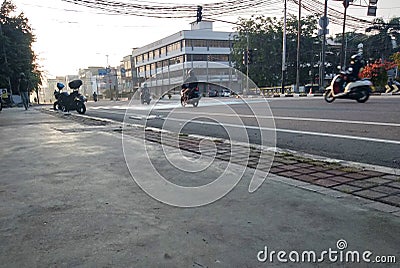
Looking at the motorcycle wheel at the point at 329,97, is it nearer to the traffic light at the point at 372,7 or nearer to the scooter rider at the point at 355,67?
the scooter rider at the point at 355,67

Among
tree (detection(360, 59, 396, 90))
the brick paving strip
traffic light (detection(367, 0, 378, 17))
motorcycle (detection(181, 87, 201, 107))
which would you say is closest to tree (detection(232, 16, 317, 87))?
tree (detection(360, 59, 396, 90))

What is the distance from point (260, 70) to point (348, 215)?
4218 cm

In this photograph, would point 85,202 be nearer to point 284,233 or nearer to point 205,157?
point 284,233

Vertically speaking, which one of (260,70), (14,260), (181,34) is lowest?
(14,260)

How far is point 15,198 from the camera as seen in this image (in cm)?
291

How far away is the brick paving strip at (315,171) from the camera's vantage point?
2.89 m

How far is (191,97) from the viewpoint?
49.2ft

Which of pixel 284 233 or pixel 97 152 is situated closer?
pixel 284 233

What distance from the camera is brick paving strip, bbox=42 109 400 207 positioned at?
289 centimetres

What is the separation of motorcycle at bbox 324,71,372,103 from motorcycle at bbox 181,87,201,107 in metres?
5.91

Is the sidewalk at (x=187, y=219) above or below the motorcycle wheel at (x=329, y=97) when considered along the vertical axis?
below

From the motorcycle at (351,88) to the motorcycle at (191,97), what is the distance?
591 cm

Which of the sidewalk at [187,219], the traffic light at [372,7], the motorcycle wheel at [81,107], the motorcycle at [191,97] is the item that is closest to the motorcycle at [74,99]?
the motorcycle wheel at [81,107]

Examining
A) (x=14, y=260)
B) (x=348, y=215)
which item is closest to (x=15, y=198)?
(x=14, y=260)
